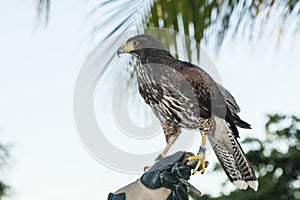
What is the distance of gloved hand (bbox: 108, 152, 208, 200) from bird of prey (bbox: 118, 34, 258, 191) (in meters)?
0.11

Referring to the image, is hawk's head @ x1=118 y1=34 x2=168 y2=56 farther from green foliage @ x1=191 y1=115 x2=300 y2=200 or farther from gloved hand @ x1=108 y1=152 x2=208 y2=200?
green foliage @ x1=191 y1=115 x2=300 y2=200

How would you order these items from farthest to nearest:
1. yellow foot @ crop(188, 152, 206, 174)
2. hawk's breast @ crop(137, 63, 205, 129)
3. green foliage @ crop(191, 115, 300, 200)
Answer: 1. green foliage @ crop(191, 115, 300, 200)
2. hawk's breast @ crop(137, 63, 205, 129)
3. yellow foot @ crop(188, 152, 206, 174)

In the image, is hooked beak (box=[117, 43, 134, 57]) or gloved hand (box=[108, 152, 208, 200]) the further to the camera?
hooked beak (box=[117, 43, 134, 57])

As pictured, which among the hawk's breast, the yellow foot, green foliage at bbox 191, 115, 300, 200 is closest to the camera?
the yellow foot

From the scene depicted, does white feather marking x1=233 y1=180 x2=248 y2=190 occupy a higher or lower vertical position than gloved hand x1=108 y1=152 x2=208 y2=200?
lower

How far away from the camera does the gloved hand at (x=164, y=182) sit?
205 cm

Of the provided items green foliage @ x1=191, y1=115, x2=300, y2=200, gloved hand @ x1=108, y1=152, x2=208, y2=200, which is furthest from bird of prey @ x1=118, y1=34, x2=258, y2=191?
green foliage @ x1=191, y1=115, x2=300, y2=200

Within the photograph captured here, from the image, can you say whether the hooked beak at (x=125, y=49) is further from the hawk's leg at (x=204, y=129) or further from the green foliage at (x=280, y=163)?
the green foliage at (x=280, y=163)

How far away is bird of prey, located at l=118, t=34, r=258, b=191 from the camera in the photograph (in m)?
2.23

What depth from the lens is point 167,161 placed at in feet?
6.93

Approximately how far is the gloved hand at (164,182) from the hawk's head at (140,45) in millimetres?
377

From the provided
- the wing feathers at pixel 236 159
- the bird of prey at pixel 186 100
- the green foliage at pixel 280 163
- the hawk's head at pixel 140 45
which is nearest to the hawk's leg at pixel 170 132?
the bird of prey at pixel 186 100

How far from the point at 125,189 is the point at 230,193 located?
12.7 metres

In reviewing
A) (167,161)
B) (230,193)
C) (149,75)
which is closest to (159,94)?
(149,75)
